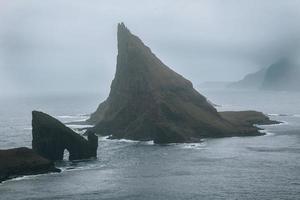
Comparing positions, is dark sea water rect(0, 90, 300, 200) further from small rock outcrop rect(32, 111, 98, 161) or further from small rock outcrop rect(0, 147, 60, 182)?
small rock outcrop rect(32, 111, 98, 161)

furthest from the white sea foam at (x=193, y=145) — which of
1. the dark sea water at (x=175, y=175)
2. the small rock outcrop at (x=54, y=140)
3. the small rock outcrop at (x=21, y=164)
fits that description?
the small rock outcrop at (x=21, y=164)

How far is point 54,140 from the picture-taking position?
149 m

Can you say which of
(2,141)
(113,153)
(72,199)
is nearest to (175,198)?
(72,199)

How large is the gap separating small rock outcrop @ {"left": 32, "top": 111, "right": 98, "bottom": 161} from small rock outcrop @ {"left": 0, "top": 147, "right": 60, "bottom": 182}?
15.8 metres

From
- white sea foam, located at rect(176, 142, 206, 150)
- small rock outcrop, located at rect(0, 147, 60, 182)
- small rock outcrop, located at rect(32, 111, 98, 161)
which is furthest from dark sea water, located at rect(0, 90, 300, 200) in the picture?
small rock outcrop, located at rect(32, 111, 98, 161)

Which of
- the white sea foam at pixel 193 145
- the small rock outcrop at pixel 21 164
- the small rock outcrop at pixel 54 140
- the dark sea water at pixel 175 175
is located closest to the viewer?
the dark sea water at pixel 175 175

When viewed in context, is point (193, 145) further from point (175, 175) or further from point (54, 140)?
point (175, 175)

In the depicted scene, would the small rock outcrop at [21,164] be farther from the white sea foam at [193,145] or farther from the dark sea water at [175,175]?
the white sea foam at [193,145]

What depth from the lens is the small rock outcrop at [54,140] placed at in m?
149

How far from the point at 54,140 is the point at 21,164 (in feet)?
68.3

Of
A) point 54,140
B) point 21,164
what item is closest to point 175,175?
point 21,164

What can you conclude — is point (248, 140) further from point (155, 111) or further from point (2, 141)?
point (2, 141)

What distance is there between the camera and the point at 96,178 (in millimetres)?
124750

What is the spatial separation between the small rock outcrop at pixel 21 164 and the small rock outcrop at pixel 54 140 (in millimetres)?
15787
